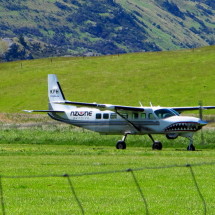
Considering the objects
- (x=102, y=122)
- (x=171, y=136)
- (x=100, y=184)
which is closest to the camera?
(x=100, y=184)

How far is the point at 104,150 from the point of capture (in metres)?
40.0

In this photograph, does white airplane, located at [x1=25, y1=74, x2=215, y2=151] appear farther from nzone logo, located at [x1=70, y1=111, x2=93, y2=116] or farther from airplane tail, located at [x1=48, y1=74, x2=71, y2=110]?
airplane tail, located at [x1=48, y1=74, x2=71, y2=110]

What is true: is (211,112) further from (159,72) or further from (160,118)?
(160,118)

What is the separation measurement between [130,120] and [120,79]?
5644 centimetres

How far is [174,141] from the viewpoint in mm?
45750

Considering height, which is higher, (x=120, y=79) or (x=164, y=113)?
→ (x=120, y=79)

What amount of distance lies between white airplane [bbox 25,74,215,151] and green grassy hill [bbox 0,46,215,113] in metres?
37.0

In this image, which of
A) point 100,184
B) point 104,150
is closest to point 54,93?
point 104,150

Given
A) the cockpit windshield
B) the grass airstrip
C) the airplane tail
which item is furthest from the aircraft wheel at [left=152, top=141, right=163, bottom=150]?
the airplane tail

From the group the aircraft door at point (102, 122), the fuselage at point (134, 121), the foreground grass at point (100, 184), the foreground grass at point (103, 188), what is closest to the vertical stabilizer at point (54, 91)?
the fuselage at point (134, 121)

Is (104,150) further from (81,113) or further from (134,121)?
(81,113)

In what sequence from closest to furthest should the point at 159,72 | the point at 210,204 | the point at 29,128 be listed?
the point at 210,204
the point at 29,128
the point at 159,72

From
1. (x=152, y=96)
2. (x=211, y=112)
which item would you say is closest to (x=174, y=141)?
(x=211, y=112)

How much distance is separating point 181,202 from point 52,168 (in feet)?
31.5
